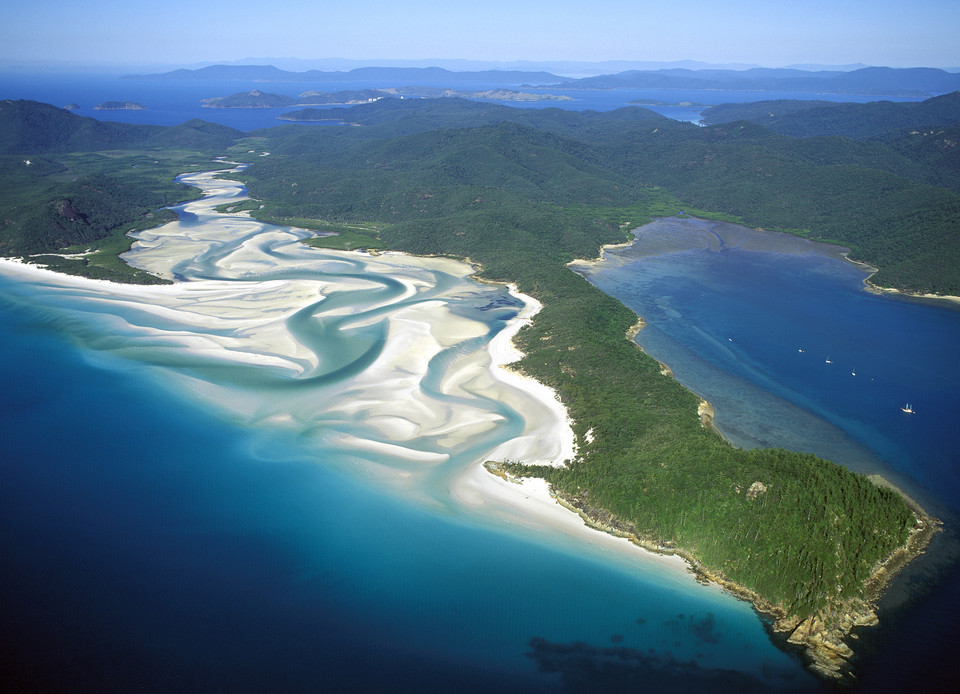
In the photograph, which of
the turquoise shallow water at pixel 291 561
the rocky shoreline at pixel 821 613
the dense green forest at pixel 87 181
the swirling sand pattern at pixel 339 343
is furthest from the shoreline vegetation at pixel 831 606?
the dense green forest at pixel 87 181

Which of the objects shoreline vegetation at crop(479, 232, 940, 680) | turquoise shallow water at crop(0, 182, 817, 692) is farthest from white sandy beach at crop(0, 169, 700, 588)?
shoreline vegetation at crop(479, 232, 940, 680)

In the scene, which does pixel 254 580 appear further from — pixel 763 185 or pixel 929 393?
pixel 763 185

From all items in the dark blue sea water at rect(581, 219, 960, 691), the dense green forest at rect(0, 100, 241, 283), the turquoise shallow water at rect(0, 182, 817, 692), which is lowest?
the turquoise shallow water at rect(0, 182, 817, 692)

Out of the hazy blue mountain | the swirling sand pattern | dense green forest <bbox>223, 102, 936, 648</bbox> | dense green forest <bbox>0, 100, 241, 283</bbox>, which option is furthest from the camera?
the hazy blue mountain

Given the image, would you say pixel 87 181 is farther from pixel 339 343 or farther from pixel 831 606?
pixel 831 606

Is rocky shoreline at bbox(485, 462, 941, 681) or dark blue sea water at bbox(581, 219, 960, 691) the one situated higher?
dark blue sea water at bbox(581, 219, 960, 691)

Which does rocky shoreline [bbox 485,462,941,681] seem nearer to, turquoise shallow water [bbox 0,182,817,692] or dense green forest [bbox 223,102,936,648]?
dense green forest [bbox 223,102,936,648]

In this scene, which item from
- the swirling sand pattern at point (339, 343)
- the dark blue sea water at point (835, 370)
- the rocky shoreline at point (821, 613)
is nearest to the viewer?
the rocky shoreline at point (821, 613)

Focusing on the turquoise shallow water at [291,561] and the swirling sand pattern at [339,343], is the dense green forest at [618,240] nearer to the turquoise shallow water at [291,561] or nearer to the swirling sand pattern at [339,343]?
the turquoise shallow water at [291,561]
